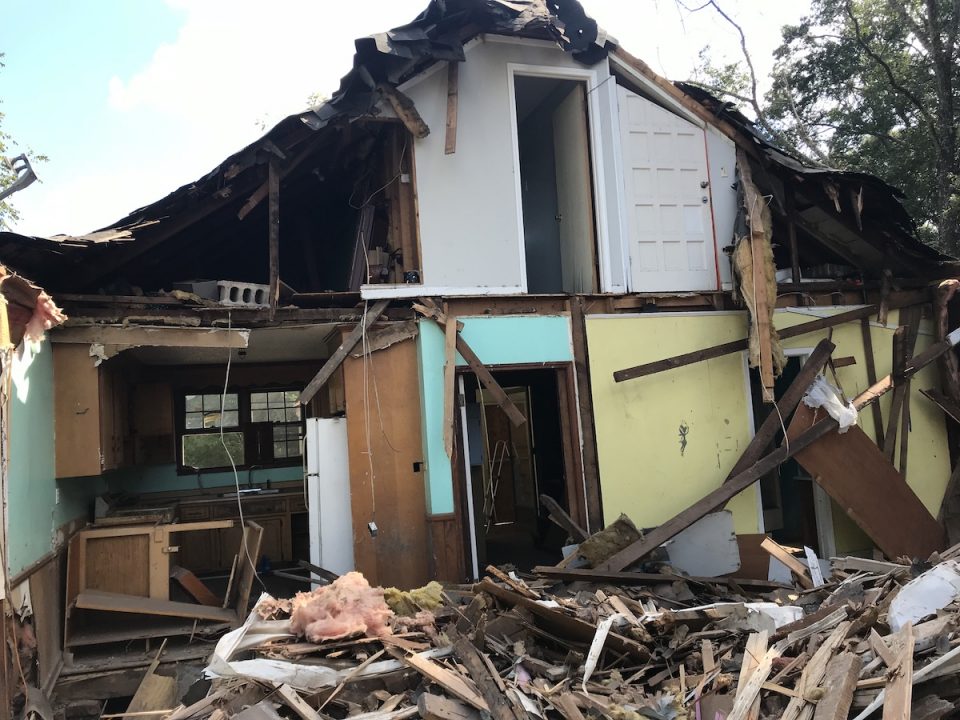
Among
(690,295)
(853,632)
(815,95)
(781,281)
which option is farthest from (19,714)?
(815,95)

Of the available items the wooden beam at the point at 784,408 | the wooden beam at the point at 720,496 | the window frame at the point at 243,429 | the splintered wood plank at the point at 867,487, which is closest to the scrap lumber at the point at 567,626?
the wooden beam at the point at 720,496

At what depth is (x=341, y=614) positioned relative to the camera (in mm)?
5324

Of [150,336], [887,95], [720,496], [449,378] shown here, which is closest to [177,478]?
[150,336]

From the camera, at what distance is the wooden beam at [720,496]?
7.23m

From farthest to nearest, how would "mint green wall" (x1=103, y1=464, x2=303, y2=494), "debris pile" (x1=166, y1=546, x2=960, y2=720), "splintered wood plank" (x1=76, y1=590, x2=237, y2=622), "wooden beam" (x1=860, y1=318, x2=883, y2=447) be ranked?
"mint green wall" (x1=103, y1=464, x2=303, y2=494)
"wooden beam" (x1=860, y1=318, x2=883, y2=447)
"splintered wood plank" (x1=76, y1=590, x2=237, y2=622)
"debris pile" (x1=166, y1=546, x2=960, y2=720)

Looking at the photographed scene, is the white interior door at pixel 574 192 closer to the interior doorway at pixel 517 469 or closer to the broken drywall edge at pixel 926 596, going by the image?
the interior doorway at pixel 517 469

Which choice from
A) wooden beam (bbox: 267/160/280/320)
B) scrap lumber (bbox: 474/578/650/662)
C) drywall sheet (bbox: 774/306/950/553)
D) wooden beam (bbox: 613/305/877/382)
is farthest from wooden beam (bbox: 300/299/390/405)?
drywall sheet (bbox: 774/306/950/553)

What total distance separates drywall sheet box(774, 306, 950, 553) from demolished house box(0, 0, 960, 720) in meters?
0.03

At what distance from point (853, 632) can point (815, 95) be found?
54.0ft

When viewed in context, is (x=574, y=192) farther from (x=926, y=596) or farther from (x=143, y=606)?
(x=143, y=606)

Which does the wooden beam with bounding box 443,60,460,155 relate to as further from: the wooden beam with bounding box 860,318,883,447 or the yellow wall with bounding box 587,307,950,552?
the wooden beam with bounding box 860,318,883,447

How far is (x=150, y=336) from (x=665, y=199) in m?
6.00

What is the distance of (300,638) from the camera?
5293 mm

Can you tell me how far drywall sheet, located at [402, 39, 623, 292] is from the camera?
25.7 feet
